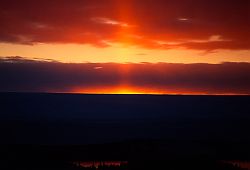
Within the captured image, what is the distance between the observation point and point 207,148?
3073cm

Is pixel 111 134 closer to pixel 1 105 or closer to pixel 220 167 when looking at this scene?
pixel 220 167

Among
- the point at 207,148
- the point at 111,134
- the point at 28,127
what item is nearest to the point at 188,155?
the point at 207,148

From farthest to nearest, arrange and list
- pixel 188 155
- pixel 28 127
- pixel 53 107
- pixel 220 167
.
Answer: pixel 53 107 < pixel 28 127 < pixel 188 155 < pixel 220 167

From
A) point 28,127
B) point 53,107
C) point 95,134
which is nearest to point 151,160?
point 95,134

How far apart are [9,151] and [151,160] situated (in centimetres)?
696

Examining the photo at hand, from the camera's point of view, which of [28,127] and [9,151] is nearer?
[9,151]

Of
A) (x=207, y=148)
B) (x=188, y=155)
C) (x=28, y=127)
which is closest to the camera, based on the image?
(x=188, y=155)

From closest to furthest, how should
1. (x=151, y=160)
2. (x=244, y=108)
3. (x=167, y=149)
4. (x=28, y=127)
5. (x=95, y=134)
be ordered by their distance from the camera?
(x=151, y=160)
(x=167, y=149)
(x=95, y=134)
(x=28, y=127)
(x=244, y=108)

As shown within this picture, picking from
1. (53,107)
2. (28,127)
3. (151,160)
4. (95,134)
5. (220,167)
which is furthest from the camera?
(53,107)

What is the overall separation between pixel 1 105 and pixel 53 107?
912cm

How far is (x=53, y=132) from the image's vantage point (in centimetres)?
4303

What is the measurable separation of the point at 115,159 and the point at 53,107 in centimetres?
6343

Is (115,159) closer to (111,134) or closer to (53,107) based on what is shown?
(111,134)

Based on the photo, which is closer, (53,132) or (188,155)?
(188,155)
